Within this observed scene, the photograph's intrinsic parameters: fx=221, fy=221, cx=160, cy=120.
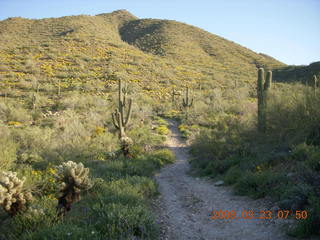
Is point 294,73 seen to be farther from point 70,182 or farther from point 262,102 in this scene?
point 70,182

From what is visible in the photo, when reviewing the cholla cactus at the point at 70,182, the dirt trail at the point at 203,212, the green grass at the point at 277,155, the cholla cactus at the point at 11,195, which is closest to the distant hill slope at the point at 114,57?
the green grass at the point at 277,155

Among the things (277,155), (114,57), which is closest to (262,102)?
(277,155)

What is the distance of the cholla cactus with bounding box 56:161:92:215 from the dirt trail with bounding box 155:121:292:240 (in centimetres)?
191

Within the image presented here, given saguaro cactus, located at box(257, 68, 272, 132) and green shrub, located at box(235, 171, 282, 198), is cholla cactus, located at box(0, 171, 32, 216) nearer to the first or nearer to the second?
green shrub, located at box(235, 171, 282, 198)

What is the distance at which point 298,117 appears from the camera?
24.6 ft

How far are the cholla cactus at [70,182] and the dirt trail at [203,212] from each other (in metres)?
1.91

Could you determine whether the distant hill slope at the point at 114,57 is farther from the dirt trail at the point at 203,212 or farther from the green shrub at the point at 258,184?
the green shrub at the point at 258,184

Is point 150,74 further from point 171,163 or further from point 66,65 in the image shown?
point 171,163

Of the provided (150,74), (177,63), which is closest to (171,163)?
(150,74)

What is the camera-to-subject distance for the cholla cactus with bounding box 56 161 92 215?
14.4 ft

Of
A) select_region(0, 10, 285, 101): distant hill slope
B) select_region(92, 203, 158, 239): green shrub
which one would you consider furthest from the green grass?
select_region(0, 10, 285, 101): distant hill slope

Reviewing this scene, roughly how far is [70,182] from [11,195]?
101 centimetres

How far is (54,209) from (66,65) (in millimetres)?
35381

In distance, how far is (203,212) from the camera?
214 inches
